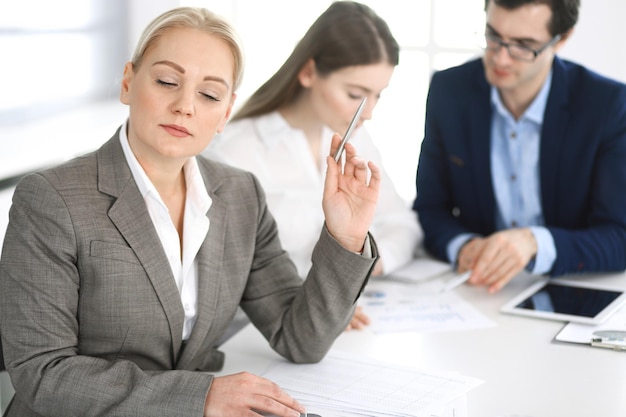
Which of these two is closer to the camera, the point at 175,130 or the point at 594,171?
the point at 175,130

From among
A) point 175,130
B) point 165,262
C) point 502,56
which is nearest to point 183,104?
point 175,130

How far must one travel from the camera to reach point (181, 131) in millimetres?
1555

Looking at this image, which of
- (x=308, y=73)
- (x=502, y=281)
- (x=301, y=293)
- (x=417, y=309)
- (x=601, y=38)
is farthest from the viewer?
(x=601, y=38)

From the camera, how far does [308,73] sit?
238 centimetres

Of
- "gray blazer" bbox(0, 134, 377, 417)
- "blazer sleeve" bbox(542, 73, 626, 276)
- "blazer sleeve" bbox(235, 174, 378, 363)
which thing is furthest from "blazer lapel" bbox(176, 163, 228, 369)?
"blazer sleeve" bbox(542, 73, 626, 276)

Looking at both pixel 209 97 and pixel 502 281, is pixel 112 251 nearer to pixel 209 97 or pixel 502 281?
pixel 209 97

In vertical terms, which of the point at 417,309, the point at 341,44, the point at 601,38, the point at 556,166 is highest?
the point at 601,38

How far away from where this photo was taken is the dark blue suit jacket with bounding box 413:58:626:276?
2.46 m

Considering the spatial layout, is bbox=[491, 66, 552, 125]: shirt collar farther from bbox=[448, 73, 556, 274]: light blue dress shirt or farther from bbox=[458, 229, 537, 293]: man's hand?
bbox=[458, 229, 537, 293]: man's hand

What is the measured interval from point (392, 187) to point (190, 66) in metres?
1.24

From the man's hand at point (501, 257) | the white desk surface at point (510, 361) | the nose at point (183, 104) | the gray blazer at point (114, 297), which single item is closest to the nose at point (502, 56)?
the man's hand at point (501, 257)

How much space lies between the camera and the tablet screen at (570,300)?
210 centimetres

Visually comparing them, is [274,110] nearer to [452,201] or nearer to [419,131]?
[452,201]

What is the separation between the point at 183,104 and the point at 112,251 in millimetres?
291
